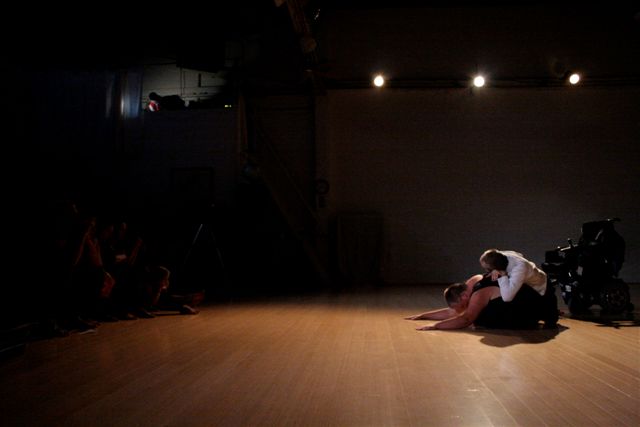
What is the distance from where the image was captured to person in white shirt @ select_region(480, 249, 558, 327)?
4207 millimetres

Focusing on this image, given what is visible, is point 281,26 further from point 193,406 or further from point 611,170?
point 193,406

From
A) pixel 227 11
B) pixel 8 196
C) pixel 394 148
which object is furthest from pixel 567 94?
pixel 8 196

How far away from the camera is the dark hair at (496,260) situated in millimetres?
4180

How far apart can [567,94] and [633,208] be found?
2399 mm

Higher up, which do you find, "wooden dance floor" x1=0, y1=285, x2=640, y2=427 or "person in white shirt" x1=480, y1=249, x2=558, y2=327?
"person in white shirt" x1=480, y1=249, x2=558, y2=327

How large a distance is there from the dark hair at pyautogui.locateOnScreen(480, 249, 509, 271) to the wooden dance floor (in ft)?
1.78

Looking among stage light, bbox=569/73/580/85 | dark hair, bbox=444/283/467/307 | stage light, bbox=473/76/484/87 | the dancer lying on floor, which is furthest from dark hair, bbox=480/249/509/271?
stage light, bbox=569/73/580/85

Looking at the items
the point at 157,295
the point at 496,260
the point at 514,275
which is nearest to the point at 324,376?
the point at 496,260

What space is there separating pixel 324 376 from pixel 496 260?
6.70 ft

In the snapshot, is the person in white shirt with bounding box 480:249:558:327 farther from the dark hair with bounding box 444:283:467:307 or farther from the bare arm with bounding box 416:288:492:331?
the dark hair with bounding box 444:283:467:307

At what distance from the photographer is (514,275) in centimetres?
422

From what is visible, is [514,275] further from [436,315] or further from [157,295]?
[157,295]

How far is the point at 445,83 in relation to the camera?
9.86 meters

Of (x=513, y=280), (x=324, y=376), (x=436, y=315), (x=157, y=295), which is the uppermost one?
(x=513, y=280)
